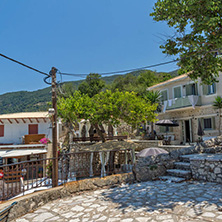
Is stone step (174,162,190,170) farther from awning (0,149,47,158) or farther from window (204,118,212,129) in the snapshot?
awning (0,149,47,158)

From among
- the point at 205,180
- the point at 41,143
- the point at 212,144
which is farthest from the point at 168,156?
the point at 41,143

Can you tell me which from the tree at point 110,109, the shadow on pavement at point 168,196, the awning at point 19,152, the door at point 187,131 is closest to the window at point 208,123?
the door at point 187,131

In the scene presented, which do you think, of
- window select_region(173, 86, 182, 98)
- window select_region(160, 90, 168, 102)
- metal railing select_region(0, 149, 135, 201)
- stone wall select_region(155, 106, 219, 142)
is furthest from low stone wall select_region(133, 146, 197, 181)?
window select_region(160, 90, 168, 102)

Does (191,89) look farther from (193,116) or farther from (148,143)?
(148,143)

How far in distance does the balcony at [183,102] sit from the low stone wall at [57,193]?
1426cm

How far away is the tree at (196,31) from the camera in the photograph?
7762 millimetres

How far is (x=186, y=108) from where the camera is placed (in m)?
20.4

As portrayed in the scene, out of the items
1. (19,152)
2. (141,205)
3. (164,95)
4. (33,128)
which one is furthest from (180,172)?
(33,128)

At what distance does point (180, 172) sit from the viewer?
730 centimetres

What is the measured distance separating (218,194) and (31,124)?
75.6 feet

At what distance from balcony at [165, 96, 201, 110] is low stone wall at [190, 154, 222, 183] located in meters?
13.2

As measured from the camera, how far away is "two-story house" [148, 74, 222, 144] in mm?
18422

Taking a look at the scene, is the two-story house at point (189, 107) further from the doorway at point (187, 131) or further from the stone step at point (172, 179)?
the stone step at point (172, 179)

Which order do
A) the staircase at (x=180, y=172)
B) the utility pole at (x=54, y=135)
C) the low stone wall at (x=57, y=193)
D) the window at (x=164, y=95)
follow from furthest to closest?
the window at (x=164, y=95), the staircase at (x=180, y=172), the utility pole at (x=54, y=135), the low stone wall at (x=57, y=193)
